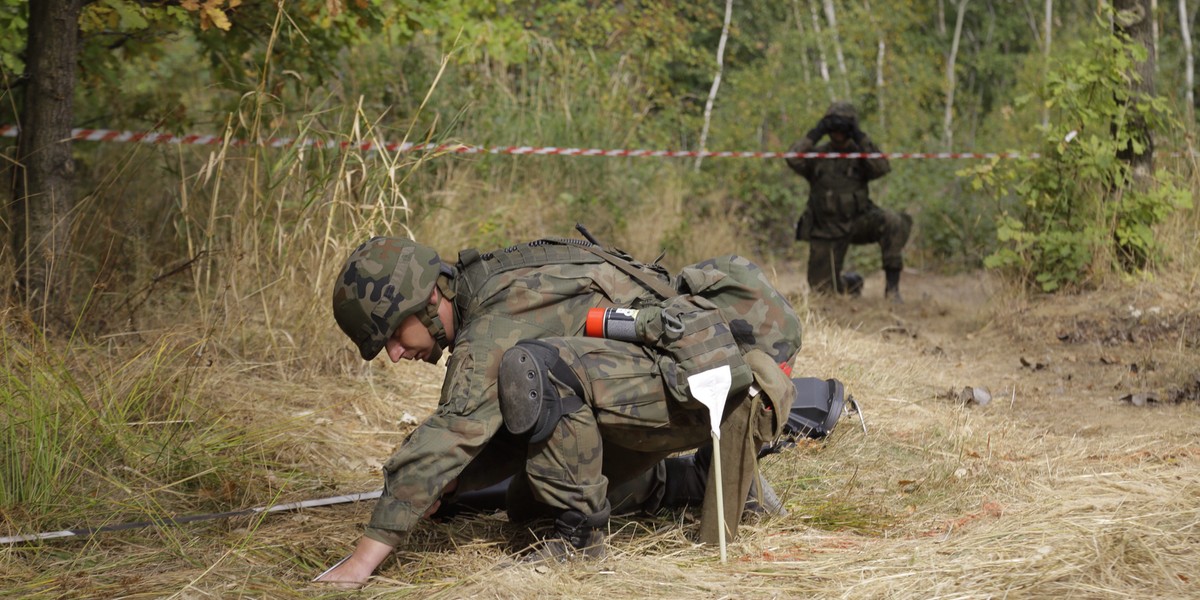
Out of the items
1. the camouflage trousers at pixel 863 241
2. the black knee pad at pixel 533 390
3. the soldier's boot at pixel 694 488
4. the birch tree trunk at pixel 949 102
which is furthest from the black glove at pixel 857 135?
the birch tree trunk at pixel 949 102

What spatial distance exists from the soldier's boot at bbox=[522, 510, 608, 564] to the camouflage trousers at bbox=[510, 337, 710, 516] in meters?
0.03

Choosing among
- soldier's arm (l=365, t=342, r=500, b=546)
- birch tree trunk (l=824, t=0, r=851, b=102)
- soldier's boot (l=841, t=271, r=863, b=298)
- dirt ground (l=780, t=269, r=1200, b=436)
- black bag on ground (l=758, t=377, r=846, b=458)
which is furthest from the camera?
birch tree trunk (l=824, t=0, r=851, b=102)

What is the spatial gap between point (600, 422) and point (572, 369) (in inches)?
7.2

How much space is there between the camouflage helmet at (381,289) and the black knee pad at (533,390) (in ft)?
1.13

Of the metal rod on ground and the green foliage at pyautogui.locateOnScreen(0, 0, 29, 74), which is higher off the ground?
the green foliage at pyautogui.locateOnScreen(0, 0, 29, 74)

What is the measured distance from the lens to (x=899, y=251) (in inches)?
340

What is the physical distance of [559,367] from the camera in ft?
9.52

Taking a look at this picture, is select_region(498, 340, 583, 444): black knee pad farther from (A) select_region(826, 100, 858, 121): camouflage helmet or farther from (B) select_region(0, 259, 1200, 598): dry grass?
(A) select_region(826, 100, 858, 121): camouflage helmet

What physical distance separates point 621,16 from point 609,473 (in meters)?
10.1

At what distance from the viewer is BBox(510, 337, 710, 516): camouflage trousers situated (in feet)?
9.60

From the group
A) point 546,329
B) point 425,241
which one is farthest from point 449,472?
point 425,241

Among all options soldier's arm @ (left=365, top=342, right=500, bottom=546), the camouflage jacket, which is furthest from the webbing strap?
the camouflage jacket

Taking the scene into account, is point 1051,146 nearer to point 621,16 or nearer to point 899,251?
point 899,251

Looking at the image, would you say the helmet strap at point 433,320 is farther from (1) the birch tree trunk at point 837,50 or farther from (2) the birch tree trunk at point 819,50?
(2) the birch tree trunk at point 819,50
